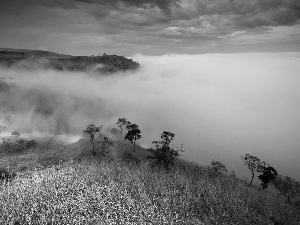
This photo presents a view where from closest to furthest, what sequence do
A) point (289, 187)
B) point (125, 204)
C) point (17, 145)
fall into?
1. point (125, 204)
2. point (289, 187)
3. point (17, 145)

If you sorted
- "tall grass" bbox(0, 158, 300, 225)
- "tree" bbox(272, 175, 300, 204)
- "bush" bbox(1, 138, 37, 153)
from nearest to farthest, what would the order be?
"tall grass" bbox(0, 158, 300, 225)
"tree" bbox(272, 175, 300, 204)
"bush" bbox(1, 138, 37, 153)

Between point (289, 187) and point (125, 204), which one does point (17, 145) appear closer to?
point (125, 204)

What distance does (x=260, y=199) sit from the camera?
14.5 metres

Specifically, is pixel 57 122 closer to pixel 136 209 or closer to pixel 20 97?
pixel 20 97

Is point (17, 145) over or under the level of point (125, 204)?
under

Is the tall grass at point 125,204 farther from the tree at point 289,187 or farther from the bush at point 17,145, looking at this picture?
the bush at point 17,145

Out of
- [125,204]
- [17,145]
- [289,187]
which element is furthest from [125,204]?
[17,145]

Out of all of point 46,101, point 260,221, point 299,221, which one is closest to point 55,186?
point 260,221

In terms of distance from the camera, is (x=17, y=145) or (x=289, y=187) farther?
(x=17, y=145)

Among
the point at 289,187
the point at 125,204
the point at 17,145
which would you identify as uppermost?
the point at 125,204

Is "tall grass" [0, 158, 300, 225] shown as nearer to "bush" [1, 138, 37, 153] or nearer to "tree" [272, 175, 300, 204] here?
"tree" [272, 175, 300, 204]

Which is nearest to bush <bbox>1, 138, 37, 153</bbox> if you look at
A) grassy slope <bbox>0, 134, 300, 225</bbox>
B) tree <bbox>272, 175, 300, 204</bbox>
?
grassy slope <bbox>0, 134, 300, 225</bbox>

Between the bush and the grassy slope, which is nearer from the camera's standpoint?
the grassy slope

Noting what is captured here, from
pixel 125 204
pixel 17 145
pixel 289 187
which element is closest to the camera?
pixel 125 204
